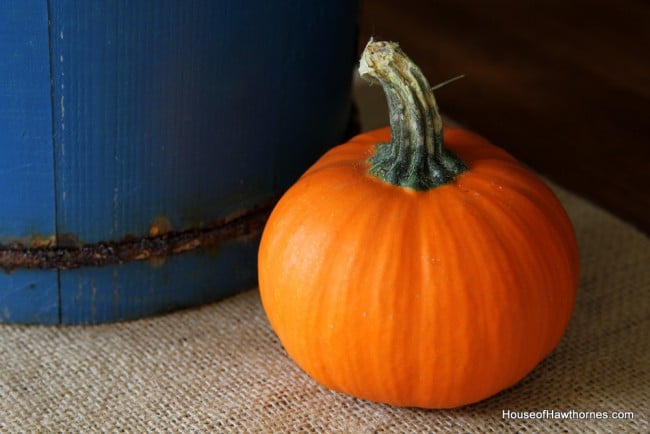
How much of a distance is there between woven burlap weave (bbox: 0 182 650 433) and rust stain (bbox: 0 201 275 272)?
0.36ft

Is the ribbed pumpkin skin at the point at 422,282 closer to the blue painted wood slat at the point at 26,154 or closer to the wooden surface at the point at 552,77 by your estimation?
the blue painted wood slat at the point at 26,154

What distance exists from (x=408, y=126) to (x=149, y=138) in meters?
0.33

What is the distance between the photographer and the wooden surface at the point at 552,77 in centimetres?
192

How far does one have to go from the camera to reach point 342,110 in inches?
60.6

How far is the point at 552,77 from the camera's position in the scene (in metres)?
2.29

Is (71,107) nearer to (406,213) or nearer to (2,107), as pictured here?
(2,107)

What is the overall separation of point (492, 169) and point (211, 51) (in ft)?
1.24

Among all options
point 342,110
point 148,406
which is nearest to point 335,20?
point 342,110

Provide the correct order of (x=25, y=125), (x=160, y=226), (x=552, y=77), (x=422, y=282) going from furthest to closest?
(x=552, y=77), (x=160, y=226), (x=25, y=125), (x=422, y=282)

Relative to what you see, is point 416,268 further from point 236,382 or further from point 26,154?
point 26,154

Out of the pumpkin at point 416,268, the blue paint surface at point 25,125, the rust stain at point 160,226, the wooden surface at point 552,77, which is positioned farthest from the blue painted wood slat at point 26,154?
the wooden surface at point 552,77

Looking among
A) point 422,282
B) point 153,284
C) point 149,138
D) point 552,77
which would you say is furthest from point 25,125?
point 552,77

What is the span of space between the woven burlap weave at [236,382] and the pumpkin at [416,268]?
0.06 meters

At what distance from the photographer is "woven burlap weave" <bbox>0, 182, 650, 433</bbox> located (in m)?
1.25
